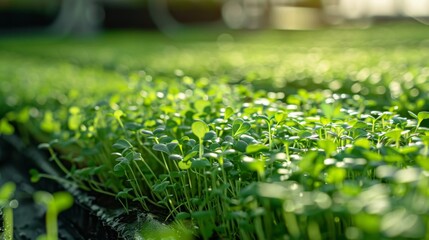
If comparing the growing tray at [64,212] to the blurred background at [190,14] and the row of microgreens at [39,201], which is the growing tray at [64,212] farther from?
the blurred background at [190,14]

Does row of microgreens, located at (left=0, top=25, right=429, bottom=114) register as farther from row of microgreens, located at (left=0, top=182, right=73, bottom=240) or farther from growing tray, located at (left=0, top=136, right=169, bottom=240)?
row of microgreens, located at (left=0, top=182, right=73, bottom=240)

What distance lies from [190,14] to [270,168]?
49.1 ft

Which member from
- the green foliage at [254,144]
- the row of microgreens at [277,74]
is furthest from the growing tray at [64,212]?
the row of microgreens at [277,74]

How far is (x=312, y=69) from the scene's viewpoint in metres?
4.54

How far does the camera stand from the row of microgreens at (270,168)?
3.68 feet

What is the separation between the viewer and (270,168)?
1.62 m

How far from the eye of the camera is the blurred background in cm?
1375

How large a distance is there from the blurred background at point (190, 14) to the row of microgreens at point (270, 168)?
35.5ft

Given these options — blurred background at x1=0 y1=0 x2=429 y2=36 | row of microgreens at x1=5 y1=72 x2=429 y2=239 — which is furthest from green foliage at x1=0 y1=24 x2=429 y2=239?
blurred background at x1=0 y1=0 x2=429 y2=36

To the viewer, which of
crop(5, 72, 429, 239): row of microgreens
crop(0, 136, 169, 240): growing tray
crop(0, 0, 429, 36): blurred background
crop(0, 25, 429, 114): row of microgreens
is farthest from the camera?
crop(0, 0, 429, 36): blurred background

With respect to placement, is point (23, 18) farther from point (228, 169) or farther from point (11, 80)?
point (228, 169)

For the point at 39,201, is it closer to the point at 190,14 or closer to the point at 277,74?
the point at 277,74

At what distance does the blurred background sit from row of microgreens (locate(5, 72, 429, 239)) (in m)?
10.8

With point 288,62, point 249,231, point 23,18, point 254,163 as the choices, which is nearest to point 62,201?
point 254,163
